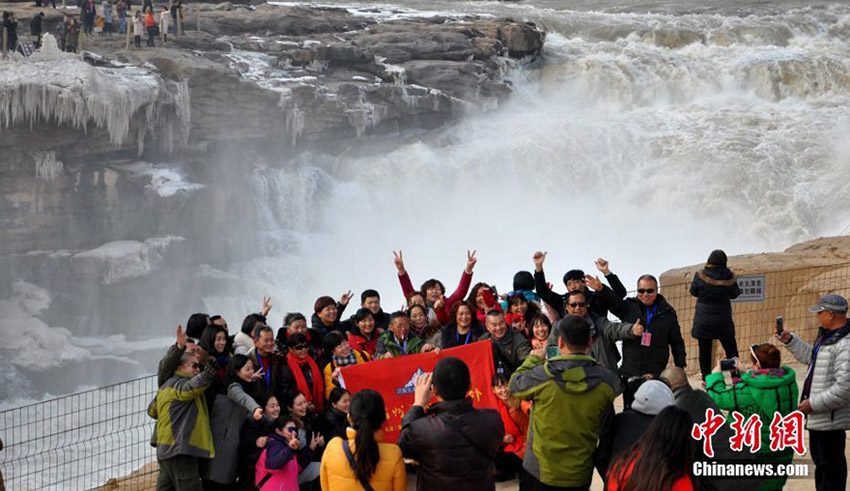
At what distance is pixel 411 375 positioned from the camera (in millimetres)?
7387

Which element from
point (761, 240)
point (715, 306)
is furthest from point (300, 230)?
point (715, 306)

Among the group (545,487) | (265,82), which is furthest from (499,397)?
(265,82)

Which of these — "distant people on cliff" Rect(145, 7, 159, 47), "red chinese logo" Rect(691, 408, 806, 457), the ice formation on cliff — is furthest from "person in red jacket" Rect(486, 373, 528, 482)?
"distant people on cliff" Rect(145, 7, 159, 47)

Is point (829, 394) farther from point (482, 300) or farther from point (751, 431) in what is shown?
point (482, 300)

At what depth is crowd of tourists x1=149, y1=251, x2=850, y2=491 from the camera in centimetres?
502

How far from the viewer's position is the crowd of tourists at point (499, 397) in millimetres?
5020

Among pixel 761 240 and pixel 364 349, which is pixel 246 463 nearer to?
pixel 364 349

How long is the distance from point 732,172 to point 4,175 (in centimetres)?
1506

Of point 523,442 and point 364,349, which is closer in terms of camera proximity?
point 523,442

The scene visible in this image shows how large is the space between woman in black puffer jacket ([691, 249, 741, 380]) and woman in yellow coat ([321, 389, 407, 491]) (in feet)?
13.4

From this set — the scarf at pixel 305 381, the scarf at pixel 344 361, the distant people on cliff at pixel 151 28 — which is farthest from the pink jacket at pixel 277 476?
the distant people on cliff at pixel 151 28

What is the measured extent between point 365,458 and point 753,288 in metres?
6.70

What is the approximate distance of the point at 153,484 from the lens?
9359 millimetres

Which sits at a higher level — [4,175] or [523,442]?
[523,442]
